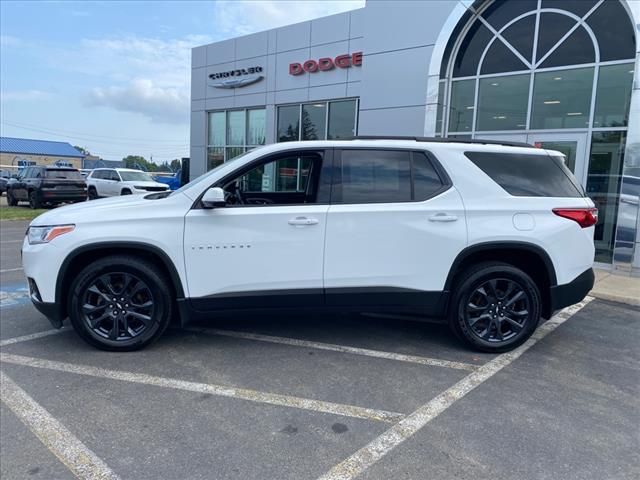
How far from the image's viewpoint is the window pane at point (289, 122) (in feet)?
49.3

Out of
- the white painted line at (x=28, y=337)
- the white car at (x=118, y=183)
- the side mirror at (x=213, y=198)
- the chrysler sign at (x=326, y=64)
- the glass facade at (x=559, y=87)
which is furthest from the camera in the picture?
the white car at (x=118, y=183)

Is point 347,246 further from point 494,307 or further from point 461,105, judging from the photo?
point 461,105

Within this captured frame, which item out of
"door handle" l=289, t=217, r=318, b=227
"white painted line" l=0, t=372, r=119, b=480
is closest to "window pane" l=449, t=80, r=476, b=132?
"door handle" l=289, t=217, r=318, b=227

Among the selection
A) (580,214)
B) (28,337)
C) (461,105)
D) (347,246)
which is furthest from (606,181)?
(28,337)

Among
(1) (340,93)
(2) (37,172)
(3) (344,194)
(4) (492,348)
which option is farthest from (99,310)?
(2) (37,172)

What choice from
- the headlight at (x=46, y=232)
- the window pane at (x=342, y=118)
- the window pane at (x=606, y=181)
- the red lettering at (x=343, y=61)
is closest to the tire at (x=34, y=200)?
the window pane at (x=342, y=118)

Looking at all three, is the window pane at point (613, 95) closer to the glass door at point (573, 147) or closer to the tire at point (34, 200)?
the glass door at point (573, 147)

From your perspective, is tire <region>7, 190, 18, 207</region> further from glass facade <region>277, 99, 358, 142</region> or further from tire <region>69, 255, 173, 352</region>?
tire <region>69, 255, 173, 352</region>

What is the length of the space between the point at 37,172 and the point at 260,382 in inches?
703

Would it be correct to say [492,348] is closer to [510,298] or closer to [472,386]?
[510,298]

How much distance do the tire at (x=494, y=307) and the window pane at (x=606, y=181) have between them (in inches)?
221

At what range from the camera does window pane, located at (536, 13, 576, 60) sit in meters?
8.95

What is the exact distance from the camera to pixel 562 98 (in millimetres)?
9023

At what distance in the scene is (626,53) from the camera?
833 centimetres
